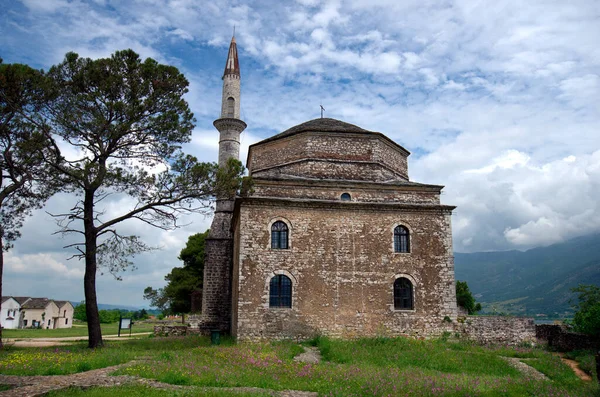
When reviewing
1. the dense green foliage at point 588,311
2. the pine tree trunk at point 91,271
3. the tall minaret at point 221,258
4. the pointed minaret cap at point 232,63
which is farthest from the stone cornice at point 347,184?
the pointed minaret cap at point 232,63

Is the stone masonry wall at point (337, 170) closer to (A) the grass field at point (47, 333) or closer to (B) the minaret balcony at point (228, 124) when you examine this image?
(B) the minaret balcony at point (228, 124)

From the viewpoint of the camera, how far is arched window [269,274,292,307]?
55.1ft

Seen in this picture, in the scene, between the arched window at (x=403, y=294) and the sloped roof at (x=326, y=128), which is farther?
the sloped roof at (x=326, y=128)

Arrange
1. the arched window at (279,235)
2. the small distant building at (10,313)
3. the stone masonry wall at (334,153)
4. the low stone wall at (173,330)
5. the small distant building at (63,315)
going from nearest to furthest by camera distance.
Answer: the arched window at (279,235), the stone masonry wall at (334,153), the low stone wall at (173,330), the small distant building at (10,313), the small distant building at (63,315)

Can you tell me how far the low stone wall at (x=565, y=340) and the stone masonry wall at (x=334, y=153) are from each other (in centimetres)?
967

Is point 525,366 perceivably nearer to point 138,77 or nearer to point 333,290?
point 333,290

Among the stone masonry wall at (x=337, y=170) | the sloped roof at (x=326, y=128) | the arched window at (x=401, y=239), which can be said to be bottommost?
the arched window at (x=401, y=239)

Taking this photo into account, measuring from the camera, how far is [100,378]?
398 inches

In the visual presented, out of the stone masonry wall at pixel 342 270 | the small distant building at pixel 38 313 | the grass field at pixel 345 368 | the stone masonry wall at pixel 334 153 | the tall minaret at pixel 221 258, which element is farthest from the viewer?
the small distant building at pixel 38 313

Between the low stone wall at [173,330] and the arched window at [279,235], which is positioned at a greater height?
the arched window at [279,235]

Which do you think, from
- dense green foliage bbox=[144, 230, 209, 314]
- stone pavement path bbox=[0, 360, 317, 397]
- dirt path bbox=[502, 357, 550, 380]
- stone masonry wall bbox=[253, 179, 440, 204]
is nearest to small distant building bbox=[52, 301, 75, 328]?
dense green foliage bbox=[144, 230, 209, 314]

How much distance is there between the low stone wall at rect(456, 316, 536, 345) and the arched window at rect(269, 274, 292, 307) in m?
6.95

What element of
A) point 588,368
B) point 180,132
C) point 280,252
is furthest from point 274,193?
point 588,368

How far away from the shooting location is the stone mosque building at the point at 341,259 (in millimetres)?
16703
